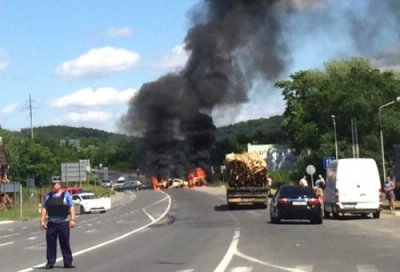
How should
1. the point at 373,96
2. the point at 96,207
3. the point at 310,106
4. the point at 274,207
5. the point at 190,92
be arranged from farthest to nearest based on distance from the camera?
1. the point at 190,92
2. the point at 310,106
3. the point at 373,96
4. the point at 96,207
5. the point at 274,207

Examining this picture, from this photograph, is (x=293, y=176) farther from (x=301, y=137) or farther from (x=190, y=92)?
(x=190, y=92)

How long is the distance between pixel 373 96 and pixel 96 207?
39.9m

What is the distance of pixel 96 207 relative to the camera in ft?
189

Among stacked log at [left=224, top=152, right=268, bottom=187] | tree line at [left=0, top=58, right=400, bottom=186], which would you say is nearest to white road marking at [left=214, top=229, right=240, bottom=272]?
stacked log at [left=224, top=152, right=268, bottom=187]

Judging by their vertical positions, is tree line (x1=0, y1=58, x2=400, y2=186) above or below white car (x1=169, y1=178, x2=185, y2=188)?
above

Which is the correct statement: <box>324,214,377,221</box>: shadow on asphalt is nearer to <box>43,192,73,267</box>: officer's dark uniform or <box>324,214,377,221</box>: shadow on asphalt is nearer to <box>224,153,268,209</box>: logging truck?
<box>224,153,268,209</box>: logging truck

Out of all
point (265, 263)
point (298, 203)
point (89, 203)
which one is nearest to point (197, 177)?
point (89, 203)

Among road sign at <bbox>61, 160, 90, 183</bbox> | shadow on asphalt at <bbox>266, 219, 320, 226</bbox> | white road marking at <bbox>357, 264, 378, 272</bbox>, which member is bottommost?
white road marking at <bbox>357, 264, 378, 272</bbox>

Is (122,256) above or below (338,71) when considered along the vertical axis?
below

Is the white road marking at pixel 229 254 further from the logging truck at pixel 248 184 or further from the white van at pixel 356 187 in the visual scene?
the logging truck at pixel 248 184

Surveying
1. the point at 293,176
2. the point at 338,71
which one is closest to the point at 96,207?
the point at 293,176

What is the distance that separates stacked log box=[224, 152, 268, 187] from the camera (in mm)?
47000

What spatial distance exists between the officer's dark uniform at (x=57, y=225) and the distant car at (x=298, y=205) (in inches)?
618

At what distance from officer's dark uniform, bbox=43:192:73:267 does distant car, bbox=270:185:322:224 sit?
15702 millimetres
